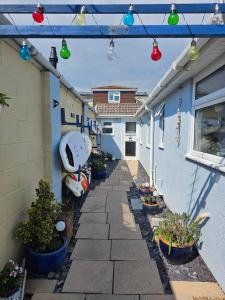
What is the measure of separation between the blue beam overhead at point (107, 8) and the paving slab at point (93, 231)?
3334 millimetres

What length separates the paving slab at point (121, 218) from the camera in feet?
14.4

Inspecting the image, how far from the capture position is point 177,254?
293 cm

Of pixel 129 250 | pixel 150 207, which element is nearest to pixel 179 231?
pixel 129 250

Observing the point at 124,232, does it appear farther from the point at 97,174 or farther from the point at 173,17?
the point at 97,174

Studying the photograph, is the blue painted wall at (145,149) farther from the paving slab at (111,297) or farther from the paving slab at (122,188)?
the paving slab at (111,297)

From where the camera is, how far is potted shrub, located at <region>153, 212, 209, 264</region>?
2930 millimetres

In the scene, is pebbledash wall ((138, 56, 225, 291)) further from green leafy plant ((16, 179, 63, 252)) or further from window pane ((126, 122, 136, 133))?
window pane ((126, 122, 136, 133))

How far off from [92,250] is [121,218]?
137 cm

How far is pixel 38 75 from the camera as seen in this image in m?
3.59

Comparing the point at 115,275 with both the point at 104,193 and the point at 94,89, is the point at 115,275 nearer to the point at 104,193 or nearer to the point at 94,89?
the point at 104,193


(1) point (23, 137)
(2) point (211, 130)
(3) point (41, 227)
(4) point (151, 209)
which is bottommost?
(4) point (151, 209)

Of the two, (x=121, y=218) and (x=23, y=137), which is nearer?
(x=23, y=137)

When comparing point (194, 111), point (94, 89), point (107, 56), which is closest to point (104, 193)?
point (194, 111)

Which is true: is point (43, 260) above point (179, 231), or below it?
below
